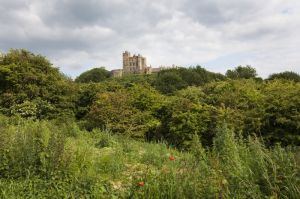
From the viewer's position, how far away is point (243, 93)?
1536cm

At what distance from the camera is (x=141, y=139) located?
13.8 meters

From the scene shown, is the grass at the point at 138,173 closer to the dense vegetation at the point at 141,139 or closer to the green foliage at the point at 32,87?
the dense vegetation at the point at 141,139

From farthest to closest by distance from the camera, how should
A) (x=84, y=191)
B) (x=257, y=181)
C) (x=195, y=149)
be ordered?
(x=195, y=149) < (x=84, y=191) < (x=257, y=181)

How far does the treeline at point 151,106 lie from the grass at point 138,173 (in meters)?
5.69

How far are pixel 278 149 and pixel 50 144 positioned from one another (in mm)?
2952

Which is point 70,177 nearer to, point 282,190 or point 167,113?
point 282,190

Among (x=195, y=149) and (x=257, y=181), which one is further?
(x=195, y=149)

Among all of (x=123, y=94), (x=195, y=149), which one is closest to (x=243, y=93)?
(x=123, y=94)

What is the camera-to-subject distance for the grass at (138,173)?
139 inches

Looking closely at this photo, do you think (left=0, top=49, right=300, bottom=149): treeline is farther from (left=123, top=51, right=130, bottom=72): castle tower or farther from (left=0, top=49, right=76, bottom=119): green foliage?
(left=123, top=51, right=130, bottom=72): castle tower

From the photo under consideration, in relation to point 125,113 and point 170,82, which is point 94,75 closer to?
point 170,82

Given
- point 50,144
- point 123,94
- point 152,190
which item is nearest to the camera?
point 152,190

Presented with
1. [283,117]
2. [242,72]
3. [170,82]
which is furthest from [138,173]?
[242,72]

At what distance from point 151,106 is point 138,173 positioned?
11.6m
